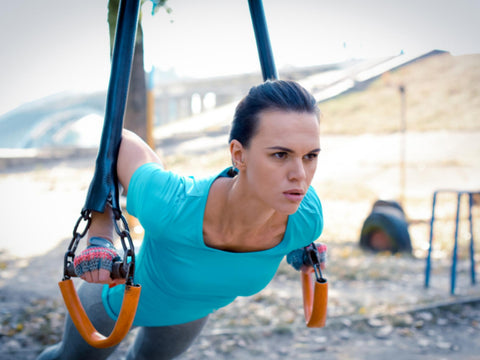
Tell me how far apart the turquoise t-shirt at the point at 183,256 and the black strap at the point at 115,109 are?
0.09 metres

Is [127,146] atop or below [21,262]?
atop

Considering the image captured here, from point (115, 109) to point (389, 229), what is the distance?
518 centimetres

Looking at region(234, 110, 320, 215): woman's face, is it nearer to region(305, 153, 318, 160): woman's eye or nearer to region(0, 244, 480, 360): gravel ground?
region(305, 153, 318, 160): woman's eye

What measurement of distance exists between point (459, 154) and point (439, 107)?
551 centimetres

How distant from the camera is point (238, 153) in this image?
1622mm

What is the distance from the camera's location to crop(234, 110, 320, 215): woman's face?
1.50 m

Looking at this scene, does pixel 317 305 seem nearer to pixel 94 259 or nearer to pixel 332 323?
pixel 94 259

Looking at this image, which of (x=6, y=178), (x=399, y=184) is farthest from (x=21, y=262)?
(x=399, y=184)

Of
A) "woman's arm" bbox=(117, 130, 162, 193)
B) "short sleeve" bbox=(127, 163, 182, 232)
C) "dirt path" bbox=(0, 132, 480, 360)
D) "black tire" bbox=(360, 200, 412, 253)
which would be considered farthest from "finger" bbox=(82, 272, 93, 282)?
"black tire" bbox=(360, 200, 412, 253)

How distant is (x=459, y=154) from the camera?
1291 cm

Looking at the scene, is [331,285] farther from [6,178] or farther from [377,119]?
[377,119]

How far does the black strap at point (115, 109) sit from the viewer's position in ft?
5.53

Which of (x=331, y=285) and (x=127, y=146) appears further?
(x=331, y=285)

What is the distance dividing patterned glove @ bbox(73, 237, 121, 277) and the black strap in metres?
0.18
